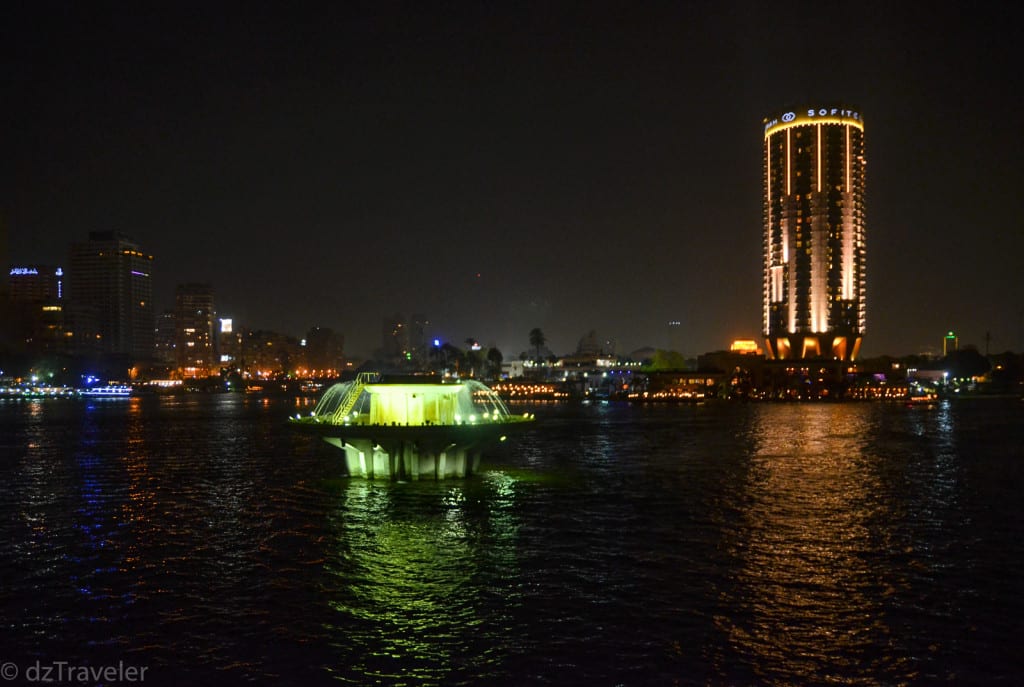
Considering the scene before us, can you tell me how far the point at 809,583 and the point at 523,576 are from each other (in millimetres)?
8215

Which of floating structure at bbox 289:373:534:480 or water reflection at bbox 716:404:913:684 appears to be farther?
floating structure at bbox 289:373:534:480

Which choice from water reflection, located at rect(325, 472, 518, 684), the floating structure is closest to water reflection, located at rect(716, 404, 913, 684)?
water reflection, located at rect(325, 472, 518, 684)

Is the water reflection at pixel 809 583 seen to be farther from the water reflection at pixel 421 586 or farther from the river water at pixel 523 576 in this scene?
the water reflection at pixel 421 586

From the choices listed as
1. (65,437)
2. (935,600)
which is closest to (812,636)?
(935,600)

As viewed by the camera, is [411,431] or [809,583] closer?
[809,583]

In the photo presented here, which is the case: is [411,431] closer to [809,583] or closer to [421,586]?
[421,586]

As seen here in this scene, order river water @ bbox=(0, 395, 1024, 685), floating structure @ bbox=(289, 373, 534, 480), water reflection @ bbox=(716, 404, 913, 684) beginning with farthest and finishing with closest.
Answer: floating structure @ bbox=(289, 373, 534, 480) < river water @ bbox=(0, 395, 1024, 685) < water reflection @ bbox=(716, 404, 913, 684)

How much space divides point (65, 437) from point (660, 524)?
76.2 metres

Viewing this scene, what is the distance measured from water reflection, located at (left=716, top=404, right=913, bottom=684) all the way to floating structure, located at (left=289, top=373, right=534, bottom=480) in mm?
14799


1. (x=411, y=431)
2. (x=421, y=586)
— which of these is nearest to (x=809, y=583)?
(x=421, y=586)

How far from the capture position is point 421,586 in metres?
25.1

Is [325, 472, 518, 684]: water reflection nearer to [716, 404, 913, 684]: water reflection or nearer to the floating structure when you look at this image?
the floating structure

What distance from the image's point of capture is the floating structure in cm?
4678

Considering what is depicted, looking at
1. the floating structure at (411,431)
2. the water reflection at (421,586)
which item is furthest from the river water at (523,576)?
the floating structure at (411,431)
